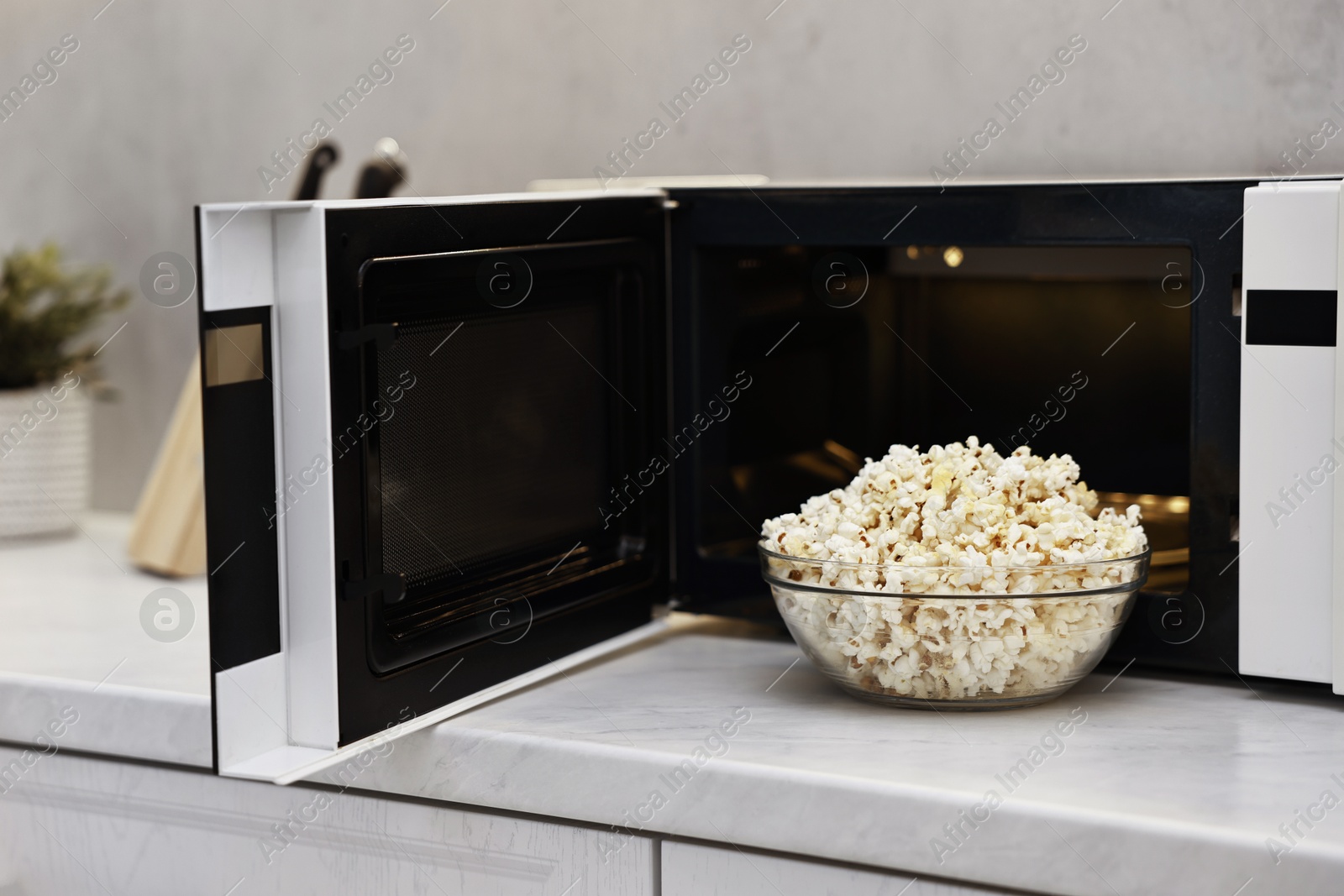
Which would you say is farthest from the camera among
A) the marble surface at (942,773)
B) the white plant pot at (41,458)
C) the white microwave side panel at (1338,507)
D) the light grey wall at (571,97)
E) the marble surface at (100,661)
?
the white plant pot at (41,458)

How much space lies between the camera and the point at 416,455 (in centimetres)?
82

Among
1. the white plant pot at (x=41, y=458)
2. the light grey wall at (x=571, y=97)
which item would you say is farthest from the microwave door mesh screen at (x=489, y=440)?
the white plant pot at (x=41, y=458)

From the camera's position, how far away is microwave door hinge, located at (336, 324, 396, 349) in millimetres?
746

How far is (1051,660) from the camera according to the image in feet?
2.68

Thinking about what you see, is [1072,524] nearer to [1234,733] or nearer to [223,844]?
[1234,733]

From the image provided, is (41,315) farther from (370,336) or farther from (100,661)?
(370,336)

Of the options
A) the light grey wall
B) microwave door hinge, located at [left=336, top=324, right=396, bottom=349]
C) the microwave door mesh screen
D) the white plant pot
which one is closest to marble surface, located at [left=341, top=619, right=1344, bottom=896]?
the microwave door mesh screen

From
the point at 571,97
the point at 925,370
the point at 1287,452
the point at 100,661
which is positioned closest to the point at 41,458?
the point at 100,661

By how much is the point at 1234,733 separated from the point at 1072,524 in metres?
0.15

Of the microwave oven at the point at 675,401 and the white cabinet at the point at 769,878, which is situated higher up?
the microwave oven at the point at 675,401

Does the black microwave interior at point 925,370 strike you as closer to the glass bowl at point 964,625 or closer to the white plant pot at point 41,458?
the glass bowl at point 964,625

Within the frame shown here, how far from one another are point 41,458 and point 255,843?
72 centimetres

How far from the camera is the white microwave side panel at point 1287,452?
31.5 inches

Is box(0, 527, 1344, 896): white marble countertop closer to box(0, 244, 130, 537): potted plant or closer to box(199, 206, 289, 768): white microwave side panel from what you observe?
box(199, 206, 289, 768): white microwave side panel
